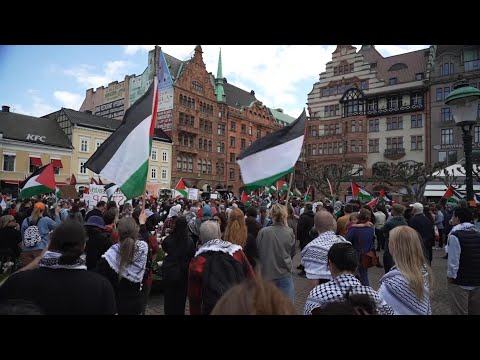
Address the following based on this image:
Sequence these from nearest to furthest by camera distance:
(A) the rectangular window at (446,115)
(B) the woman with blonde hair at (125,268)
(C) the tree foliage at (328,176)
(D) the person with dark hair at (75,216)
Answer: (D) the person with dark hair at (75,216)
(B) the woman with blonde hair at (125,268)
(C) the tree foliage at (328,176)
(A) the rectangular window at (446,115)

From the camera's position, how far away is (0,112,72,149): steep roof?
37.9 meters

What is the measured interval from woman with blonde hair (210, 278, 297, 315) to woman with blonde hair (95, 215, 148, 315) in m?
3.02

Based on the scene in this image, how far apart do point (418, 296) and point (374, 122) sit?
50.6 meters

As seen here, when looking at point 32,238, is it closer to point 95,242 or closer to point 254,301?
point 95,242

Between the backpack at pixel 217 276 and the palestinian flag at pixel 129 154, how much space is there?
1.74 m

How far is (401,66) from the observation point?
170 ft

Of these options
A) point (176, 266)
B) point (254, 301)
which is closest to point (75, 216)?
point (176, 266)

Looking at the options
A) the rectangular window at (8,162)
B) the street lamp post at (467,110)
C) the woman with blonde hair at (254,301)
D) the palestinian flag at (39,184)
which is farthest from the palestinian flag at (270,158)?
the rectangular window at (8,162)

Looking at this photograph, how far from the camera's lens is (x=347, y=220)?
324 inches

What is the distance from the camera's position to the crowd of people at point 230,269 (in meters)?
2.46

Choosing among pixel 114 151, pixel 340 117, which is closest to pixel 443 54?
pixel 340 117

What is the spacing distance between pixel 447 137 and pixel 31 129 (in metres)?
49.8

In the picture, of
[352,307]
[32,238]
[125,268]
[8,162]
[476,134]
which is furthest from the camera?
[476,134]

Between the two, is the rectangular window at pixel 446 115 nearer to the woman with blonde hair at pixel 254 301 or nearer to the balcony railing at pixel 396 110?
the balcony railing at pixel 396 110
